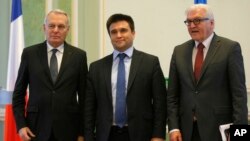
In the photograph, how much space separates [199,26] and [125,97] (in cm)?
73

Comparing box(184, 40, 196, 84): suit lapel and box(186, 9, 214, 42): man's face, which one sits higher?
box(186, 9, 214, 42): man's face

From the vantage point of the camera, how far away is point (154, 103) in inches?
109

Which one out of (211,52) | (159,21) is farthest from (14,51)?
(211,52)

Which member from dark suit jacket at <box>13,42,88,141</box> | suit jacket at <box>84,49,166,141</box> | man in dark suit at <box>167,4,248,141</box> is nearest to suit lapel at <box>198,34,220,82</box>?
man in dark suit at <box>167,4,248,141</box>

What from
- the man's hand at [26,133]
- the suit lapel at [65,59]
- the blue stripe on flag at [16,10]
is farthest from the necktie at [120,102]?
the blue stripe on flag at [16,10]

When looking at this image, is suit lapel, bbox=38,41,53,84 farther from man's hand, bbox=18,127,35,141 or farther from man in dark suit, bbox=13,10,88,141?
man's hand, bbox=18,127,35,141

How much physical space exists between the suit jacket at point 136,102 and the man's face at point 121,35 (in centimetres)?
11

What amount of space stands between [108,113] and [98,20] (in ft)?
7.96

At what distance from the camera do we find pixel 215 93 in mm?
2553

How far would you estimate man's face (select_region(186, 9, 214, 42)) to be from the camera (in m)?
2.62

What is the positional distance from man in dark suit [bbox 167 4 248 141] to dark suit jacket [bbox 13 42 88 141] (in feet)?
2.41

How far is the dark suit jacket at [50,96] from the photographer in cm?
282

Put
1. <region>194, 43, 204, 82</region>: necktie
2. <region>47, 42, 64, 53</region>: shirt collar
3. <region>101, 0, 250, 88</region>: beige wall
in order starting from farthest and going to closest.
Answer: <region>101, 0, 250, 88</region>: beige wall → <region>47, 42, 64, 53</region>: shirt collar → <region>194, 43, 204, 82</region>: necktie

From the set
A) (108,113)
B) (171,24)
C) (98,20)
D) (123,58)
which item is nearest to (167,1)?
(171,24)
